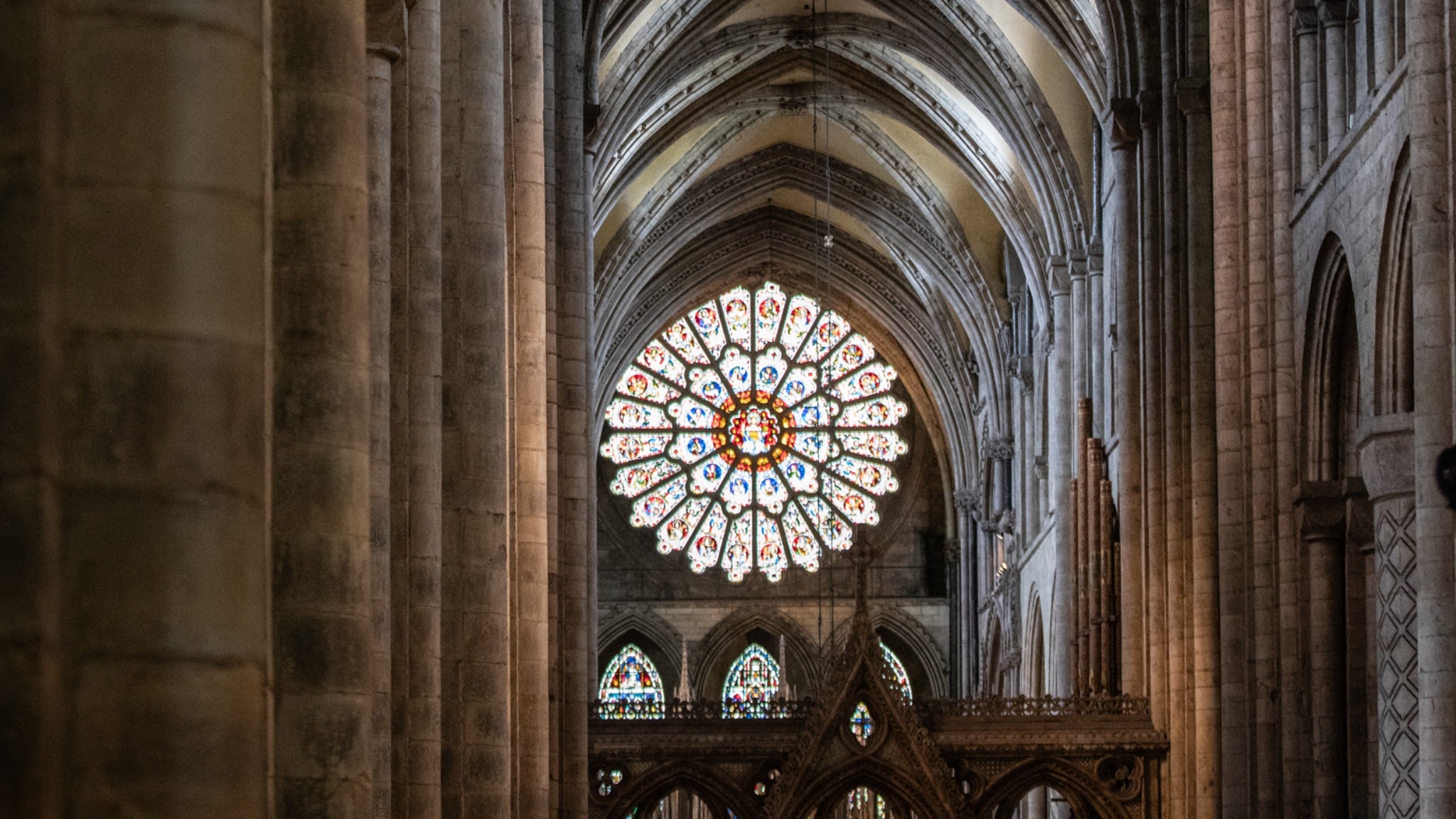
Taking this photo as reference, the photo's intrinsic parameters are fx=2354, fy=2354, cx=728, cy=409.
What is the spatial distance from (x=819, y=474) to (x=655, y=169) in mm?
10085

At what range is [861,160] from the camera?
138 feet

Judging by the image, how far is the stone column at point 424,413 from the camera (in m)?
13.2

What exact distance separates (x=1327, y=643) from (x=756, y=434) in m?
28.0

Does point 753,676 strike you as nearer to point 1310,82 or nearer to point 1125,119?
point 1125,119

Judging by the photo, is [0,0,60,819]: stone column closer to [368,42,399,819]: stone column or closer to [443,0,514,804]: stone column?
[368,42,399,819]: stone column

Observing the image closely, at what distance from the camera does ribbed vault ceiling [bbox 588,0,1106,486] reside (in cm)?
3297

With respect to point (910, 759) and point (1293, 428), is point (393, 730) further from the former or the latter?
point (910, 759)

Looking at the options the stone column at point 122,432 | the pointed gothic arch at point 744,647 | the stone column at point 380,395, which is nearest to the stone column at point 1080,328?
the pointed gothic arch at point 744,647

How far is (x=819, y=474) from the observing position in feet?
157

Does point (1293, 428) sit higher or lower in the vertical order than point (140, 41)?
higher

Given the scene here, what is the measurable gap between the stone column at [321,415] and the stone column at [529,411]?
9.14m

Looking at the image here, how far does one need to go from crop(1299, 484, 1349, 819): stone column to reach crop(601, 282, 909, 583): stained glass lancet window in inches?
1045

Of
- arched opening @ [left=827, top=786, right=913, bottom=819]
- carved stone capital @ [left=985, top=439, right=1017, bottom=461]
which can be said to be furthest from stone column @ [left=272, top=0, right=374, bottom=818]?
carved stone capital @ [left=985, top=439, right=1017, bottom=461]

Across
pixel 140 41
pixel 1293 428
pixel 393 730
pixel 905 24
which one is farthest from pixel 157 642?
pixel 905 24
